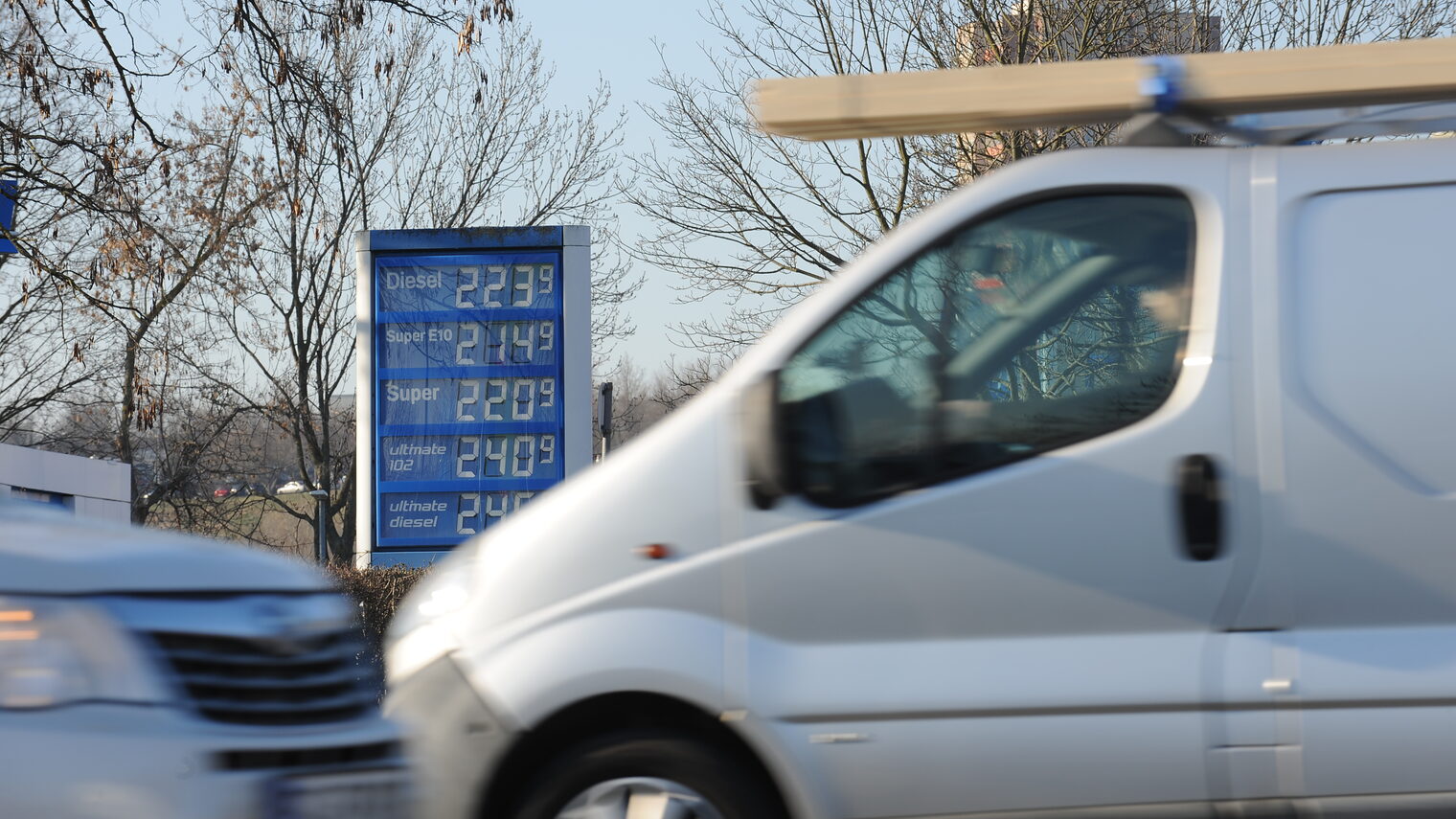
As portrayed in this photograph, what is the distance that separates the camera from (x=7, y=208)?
15.8m

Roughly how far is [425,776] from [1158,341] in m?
2.16

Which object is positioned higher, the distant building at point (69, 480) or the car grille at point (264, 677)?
the distant building at point (69, 480)

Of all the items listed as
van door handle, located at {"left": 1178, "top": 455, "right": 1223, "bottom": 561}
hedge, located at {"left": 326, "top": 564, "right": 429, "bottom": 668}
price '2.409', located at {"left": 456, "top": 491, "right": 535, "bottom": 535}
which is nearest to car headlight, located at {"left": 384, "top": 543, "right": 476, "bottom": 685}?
van door handle, located at {"left": 1178, "top": 455, "right": 1223, "bottom": 561}

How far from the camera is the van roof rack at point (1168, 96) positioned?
4.19 m

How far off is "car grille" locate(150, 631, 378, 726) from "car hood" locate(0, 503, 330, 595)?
12 cm

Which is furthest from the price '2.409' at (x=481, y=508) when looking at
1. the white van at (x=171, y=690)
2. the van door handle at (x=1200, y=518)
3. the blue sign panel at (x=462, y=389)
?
the white van at (x=171, y=690)

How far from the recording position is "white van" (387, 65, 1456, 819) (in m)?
3.92

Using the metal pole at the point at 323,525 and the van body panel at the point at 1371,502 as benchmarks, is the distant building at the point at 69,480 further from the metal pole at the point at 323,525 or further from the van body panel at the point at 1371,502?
the van body panel at the point at 1371,502

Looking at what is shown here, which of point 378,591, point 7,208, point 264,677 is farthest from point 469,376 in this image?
point 264,677

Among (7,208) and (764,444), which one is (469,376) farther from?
(764,444)

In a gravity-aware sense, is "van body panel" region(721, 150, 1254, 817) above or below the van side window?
below

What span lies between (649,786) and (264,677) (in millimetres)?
1222

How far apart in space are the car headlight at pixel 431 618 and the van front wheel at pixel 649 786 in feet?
1.57

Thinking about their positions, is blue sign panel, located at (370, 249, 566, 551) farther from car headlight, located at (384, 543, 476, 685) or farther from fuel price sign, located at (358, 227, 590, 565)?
car headlight, located at (384, 543, 476, 685)
